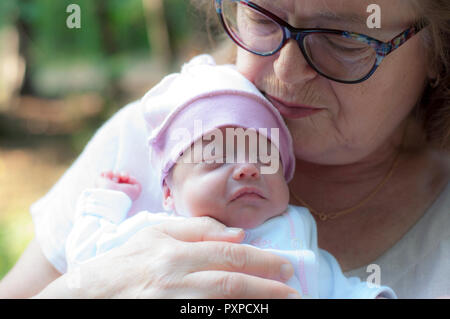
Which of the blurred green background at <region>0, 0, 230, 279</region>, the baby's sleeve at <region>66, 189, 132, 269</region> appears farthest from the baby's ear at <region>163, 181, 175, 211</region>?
the blurred green background at <region>0, 0, 230, 279</region>

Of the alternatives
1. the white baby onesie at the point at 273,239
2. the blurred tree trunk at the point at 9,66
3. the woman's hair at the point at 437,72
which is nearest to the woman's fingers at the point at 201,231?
the white baby onesie at the point at 273,239

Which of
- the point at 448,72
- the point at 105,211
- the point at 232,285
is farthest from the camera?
the point at 448,72

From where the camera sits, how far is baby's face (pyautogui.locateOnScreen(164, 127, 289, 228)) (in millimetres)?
1672

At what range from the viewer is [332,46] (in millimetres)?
1695

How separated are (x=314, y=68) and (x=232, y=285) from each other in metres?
0.70

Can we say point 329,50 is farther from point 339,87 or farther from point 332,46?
point 339,87

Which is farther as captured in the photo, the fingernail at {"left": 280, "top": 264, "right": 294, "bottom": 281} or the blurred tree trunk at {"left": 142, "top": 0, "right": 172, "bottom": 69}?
the blurred tree trunk at {"left": 142, "top": 0, "right": 172, "bottom": 69}

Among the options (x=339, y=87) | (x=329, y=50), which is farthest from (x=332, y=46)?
(x=339, y=87)

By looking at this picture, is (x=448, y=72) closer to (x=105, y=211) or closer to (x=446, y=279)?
(x=446, y=279)

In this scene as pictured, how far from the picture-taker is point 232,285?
141 centimetres

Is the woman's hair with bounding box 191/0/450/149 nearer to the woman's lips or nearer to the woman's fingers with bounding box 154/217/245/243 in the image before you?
the woman's lips

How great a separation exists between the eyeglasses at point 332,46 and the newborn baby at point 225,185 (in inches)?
7.2

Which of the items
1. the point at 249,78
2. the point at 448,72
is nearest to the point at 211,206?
the point at 249,78
